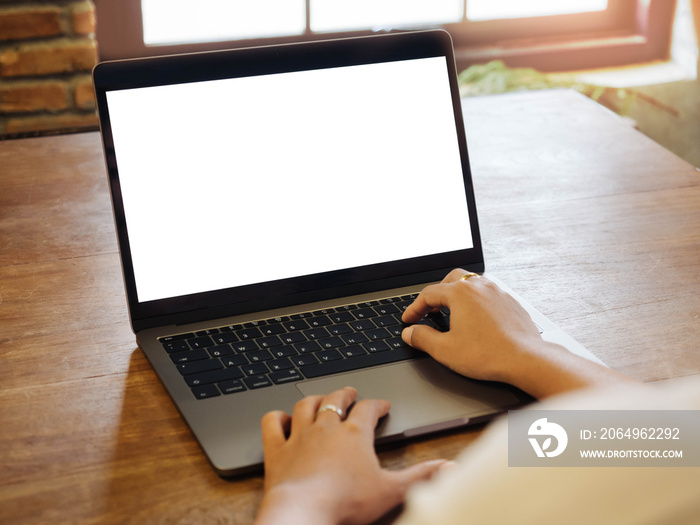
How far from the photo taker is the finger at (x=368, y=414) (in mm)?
623

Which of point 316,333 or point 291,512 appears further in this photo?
point 316,333

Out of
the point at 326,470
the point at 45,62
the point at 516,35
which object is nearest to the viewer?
the point at 326,470

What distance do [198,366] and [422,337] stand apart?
23cm

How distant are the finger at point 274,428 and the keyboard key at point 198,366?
11cm

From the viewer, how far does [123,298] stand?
0.89m

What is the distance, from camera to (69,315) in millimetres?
858

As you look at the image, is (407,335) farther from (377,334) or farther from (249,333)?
(249,333)

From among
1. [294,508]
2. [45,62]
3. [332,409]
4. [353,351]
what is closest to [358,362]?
[353,351]

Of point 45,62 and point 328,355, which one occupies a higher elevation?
point 45,62

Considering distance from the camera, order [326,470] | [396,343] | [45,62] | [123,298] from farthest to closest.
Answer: [45,62] < [123,298] < [396,343] < [326,470]

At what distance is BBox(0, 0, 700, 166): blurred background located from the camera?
2.40 metres

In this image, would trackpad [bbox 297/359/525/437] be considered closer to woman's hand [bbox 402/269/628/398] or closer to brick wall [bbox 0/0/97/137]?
woman's hand [bbox 402/269/628/398]

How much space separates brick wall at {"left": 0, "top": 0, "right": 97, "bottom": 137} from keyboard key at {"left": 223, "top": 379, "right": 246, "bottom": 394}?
1.32 m

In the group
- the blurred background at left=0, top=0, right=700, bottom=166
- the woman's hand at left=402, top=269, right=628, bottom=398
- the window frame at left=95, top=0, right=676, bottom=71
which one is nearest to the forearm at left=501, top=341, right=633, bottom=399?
the woman's hand at left=402, top=269, right=628, bottom=398
